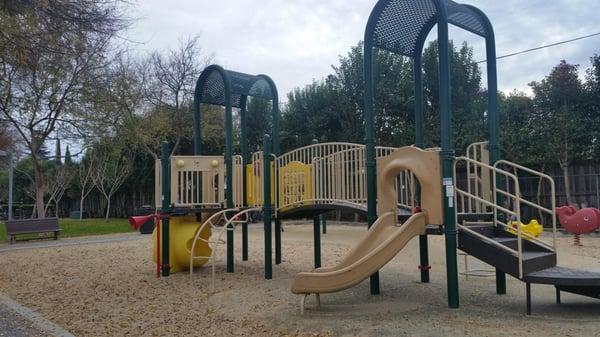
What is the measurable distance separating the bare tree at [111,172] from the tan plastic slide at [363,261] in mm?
27501

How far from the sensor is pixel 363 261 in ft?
19.8

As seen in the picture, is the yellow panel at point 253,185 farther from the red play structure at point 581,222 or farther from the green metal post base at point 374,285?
the red play structure at point 581,222

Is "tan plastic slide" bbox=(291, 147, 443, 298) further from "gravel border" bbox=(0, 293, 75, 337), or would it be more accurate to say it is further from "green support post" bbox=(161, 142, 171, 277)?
"green support post" bbox=(161, 142, 171, 277)

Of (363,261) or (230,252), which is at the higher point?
(363,261)

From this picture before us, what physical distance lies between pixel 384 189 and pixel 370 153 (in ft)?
2.11

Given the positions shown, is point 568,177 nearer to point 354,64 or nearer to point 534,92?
Answer: point 534,92

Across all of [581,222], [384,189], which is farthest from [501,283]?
[581,222]

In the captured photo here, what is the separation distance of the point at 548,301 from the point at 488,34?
3.80 metres

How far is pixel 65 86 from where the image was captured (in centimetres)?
1902

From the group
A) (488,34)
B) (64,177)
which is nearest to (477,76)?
(488,34)

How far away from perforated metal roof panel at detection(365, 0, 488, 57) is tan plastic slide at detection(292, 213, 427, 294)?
9.37 feet

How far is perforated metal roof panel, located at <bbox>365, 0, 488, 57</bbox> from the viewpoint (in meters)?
7.26

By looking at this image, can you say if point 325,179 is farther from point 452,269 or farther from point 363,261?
point 452,269

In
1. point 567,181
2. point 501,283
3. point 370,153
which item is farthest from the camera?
point 567,181
